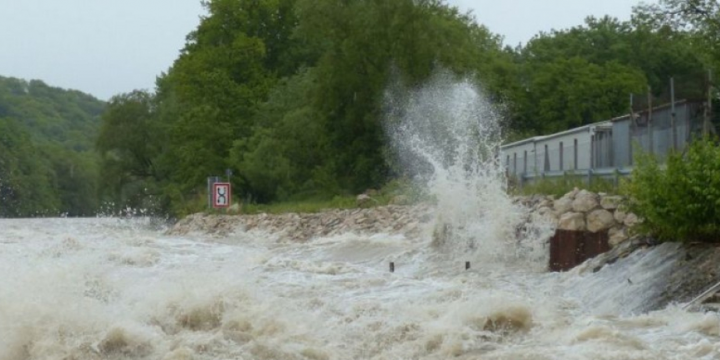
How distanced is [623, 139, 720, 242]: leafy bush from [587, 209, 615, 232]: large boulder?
2.63m

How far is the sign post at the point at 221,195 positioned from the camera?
2397 inches

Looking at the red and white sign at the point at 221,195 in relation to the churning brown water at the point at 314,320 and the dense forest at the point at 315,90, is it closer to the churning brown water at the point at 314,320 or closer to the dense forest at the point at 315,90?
the dense forest at the point at 315,90

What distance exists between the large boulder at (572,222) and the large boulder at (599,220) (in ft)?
0.44

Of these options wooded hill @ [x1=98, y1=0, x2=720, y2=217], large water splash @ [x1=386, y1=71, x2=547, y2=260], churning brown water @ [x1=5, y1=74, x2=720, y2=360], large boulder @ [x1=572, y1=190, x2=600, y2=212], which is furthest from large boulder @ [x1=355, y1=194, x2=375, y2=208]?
large boulder @ [x1=572, y1=190, x2=600, y2=212]

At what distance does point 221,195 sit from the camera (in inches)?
2403

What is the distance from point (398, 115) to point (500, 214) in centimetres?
3317

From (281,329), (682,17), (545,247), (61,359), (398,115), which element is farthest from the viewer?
(398,115)

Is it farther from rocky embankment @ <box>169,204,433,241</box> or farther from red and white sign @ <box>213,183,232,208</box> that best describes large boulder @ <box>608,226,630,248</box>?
red and white sign @ <box>213,183,232,208</box>

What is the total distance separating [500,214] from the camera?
28109 millimetres

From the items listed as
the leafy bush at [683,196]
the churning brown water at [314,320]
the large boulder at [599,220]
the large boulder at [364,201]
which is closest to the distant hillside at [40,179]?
the large boulder at [364,201]

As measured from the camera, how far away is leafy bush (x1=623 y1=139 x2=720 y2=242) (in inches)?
750

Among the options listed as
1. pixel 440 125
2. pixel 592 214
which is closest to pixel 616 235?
pixel 592 214

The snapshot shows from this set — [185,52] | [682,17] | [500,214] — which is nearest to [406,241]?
[500,214]

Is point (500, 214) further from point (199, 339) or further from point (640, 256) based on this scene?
point (199, 339)
